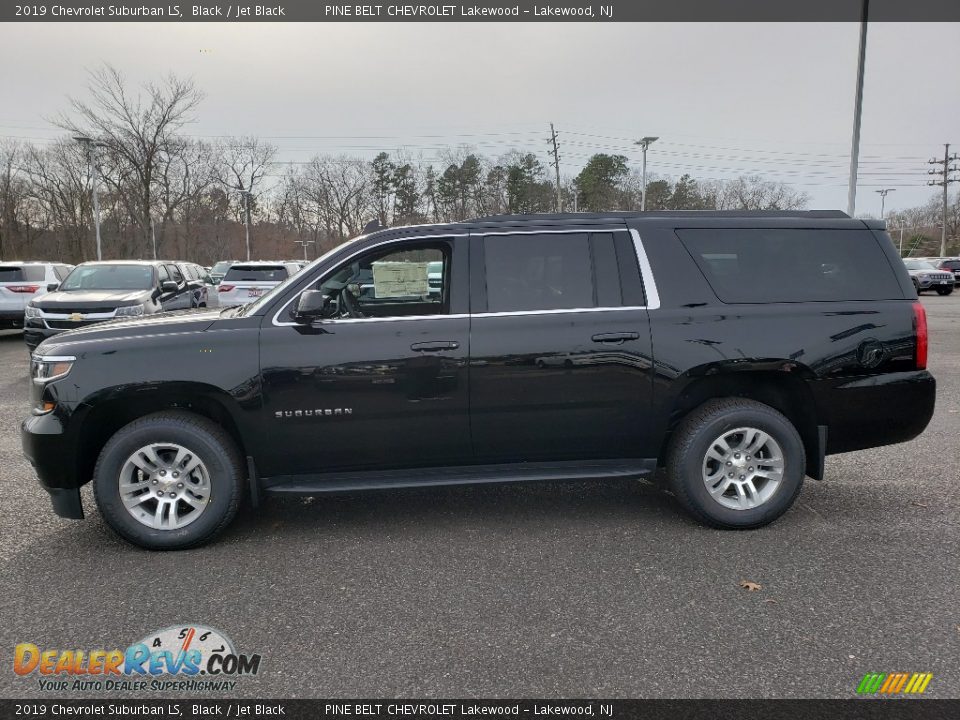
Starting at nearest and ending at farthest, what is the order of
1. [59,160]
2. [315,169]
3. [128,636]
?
[128,636], [59,160], [315,169]

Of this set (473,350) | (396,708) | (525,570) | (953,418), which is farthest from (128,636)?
(953,418)

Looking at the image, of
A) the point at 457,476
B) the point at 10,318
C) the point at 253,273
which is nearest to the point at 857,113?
the point at 253,273

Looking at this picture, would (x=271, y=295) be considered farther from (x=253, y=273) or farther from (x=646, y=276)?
(x=253, y=273)

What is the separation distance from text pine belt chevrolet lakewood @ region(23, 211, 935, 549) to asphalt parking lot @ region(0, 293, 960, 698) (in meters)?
0.36

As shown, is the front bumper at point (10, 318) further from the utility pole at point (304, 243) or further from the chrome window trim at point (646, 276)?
the utility pole at point (304, 243)

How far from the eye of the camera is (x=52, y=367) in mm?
3973

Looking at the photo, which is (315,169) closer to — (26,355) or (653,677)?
(26,355)

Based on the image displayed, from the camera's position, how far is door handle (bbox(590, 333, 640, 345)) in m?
4.17

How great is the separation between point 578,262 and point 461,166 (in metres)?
55.0

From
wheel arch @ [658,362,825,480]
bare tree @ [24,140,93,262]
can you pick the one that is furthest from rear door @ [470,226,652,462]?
bare tree @ [24,140,93,262]

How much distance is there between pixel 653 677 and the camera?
9.03 feet

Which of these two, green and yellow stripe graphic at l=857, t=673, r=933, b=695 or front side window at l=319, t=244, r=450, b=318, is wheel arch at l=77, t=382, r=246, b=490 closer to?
front side window at l=319, t=244, r=450, b=318

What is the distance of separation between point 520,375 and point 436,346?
54 cm

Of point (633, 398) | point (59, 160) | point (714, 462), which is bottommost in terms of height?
point (714, 462)
